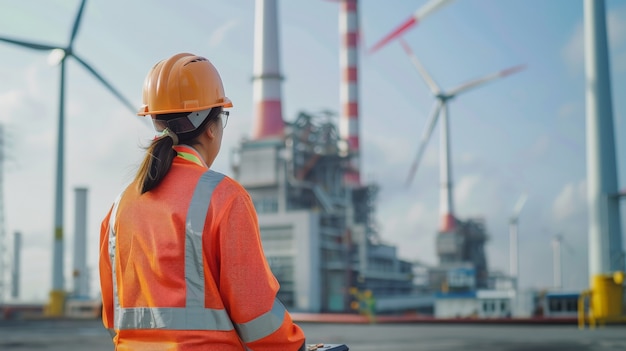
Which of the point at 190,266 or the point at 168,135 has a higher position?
the point at 168,135

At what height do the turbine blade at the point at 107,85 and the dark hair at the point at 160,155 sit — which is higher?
the turbine blade at the point at 107,85

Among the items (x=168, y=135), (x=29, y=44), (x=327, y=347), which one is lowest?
(x=327, y=347)

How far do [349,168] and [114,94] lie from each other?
35.0 m

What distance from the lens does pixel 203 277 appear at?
164 centimetres

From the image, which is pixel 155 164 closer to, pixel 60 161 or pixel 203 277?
pixel 203 277

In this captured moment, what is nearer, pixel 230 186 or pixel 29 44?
pixel 230 186

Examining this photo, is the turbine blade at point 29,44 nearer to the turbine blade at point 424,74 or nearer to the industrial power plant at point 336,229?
the industrial power plant at point 336,229

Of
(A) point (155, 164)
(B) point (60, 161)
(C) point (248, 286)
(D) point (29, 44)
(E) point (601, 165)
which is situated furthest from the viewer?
(B) point (60, 161)

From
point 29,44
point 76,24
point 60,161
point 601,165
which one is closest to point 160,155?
point 601,165

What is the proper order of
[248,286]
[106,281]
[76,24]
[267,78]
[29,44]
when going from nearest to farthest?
[248,286]
[106,281]
[29,44]
[76,24]
[267,78]

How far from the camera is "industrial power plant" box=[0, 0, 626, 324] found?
4094cm

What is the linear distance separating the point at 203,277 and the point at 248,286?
0.11 m

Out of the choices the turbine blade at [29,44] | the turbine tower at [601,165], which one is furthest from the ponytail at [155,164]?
the turbine blade at [29,44]

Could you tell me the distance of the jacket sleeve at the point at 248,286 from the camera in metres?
1.60
